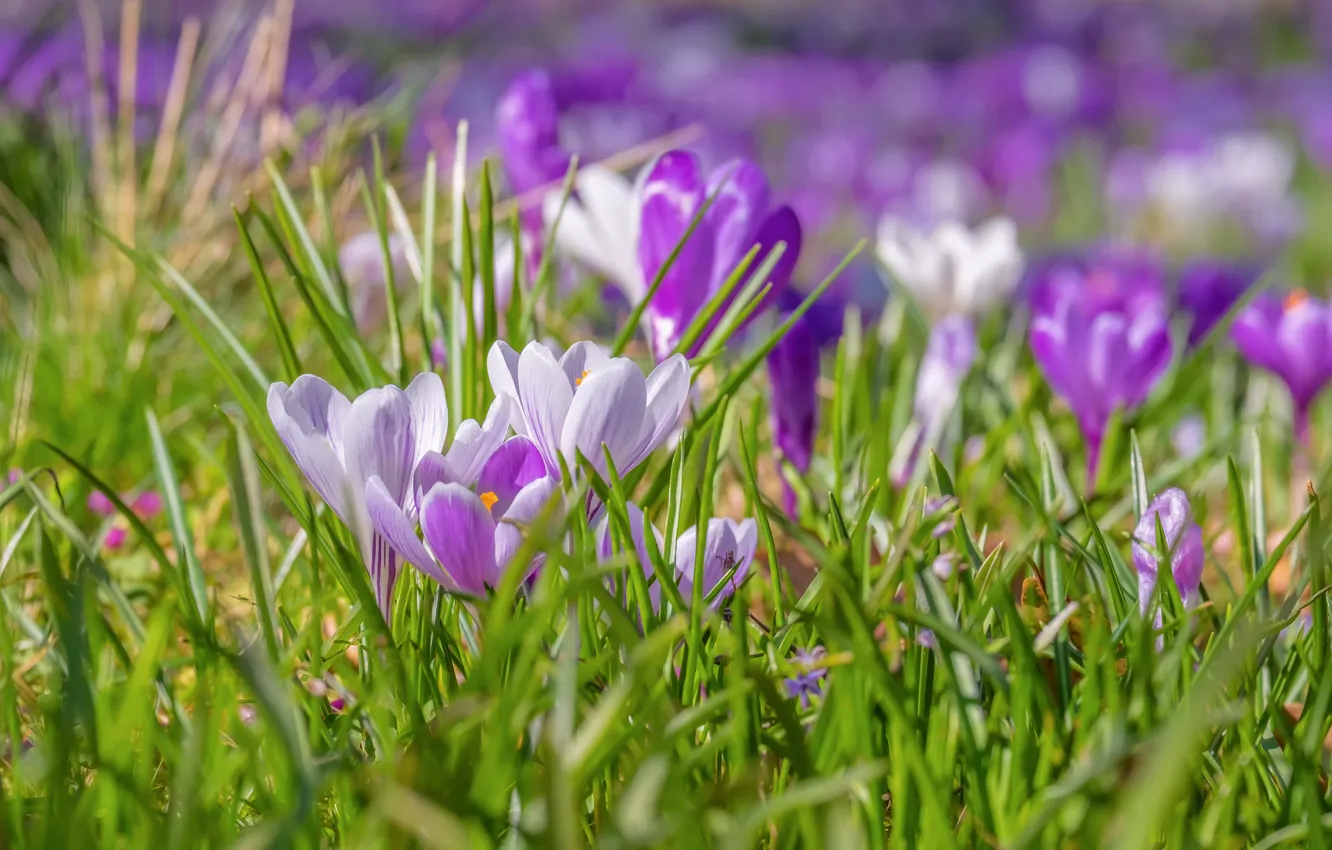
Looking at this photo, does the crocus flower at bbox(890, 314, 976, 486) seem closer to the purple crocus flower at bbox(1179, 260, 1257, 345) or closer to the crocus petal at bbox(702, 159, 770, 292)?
the crocus petal at bbox(702, 159, 770, 292)

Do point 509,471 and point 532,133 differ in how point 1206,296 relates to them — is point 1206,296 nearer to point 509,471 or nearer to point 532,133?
point 532,133

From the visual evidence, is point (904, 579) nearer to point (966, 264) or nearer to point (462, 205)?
point (462, 205)

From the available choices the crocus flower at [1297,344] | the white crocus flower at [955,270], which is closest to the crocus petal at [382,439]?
the white crocus flower at [955,270]

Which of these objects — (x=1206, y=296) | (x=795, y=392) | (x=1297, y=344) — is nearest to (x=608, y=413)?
(x=795, y=392)

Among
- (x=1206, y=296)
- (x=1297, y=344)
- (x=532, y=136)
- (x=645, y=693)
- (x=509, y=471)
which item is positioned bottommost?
(x=1206, y=296)

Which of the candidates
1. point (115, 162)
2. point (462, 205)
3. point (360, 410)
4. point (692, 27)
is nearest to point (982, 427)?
point (462, 205)

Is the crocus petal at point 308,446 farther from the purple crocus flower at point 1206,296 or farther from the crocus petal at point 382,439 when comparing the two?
the purple crocus flower at point 1206,296
